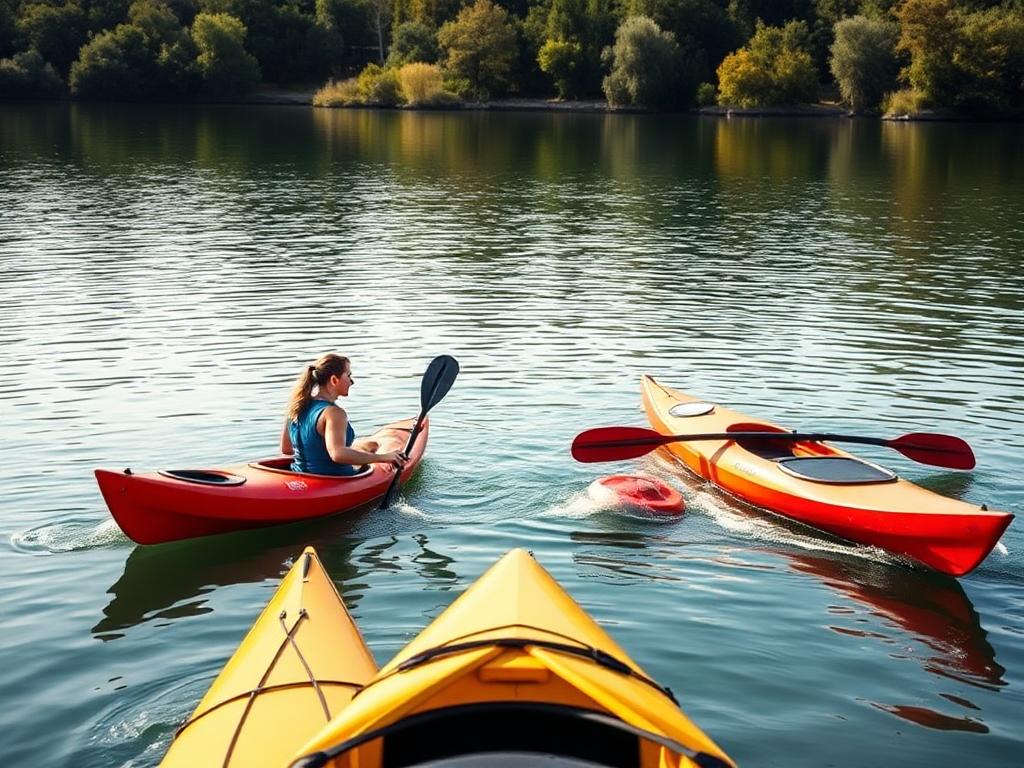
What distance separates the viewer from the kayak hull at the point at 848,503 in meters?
7.85

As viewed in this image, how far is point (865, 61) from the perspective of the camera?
217 ft

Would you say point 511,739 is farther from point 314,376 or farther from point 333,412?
point 314,376

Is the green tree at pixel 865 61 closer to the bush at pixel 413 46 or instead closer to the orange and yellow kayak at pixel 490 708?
the bush at pixel 413 46

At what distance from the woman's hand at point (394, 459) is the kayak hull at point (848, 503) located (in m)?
2.56

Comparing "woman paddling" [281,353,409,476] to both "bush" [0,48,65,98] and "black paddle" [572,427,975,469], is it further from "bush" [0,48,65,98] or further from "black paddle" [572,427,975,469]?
"bush" [0,48,65,98]

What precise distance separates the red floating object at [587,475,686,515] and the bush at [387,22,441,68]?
76947 mm

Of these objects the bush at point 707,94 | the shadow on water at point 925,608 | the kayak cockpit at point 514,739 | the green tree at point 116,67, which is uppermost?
the green tree at point 116,67

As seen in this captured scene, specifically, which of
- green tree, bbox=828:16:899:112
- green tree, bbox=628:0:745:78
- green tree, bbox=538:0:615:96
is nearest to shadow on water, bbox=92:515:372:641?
green tree, bbox=828:16:899:112

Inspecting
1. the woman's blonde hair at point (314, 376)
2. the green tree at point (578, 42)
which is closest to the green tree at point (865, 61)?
the green tree at point (578, 42)

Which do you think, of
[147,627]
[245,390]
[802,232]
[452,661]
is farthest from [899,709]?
[802,232]

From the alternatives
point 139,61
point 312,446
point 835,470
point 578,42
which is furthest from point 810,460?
point 139,61

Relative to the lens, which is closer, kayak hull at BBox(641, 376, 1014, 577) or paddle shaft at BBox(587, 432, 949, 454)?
kayak hull at BBox(641, 376, 1014, 577)

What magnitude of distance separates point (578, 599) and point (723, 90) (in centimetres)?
6797

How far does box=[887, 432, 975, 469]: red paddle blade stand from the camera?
9727 mm
